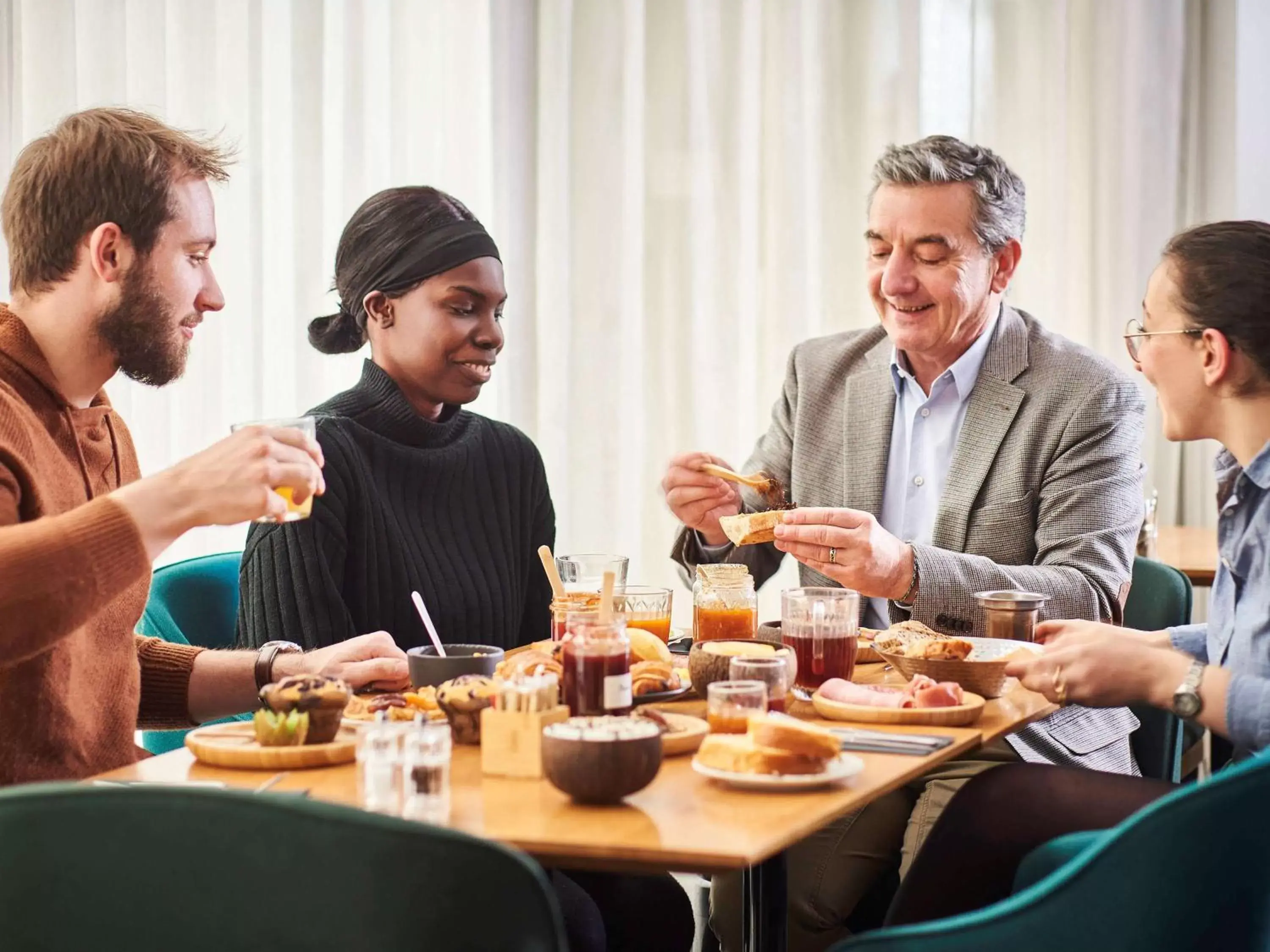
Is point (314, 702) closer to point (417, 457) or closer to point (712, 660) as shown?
point (712, 660)

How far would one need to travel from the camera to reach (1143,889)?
1.36 m

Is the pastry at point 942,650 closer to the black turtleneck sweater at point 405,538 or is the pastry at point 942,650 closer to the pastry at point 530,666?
the pastry at point 530,666

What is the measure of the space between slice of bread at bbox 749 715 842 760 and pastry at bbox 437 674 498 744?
0.37 metres

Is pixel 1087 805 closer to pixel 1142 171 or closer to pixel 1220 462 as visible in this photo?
pixel 1220 462

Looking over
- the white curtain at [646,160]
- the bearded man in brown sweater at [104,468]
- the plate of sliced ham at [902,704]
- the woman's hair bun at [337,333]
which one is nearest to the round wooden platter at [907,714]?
the plate of sliced ham at [902,704]

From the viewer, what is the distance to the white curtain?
4.09 meters

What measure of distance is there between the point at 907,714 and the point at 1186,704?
0.35m

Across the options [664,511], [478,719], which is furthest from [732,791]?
[664,511]

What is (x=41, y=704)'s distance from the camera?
1.74 meters

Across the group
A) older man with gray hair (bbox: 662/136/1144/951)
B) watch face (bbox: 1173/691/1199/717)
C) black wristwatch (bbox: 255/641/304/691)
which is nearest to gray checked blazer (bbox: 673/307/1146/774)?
older man with gray hair (bbox: 662/136/1144/951)

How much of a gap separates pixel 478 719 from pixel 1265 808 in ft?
2.89

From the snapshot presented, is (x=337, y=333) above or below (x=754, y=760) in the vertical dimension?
above

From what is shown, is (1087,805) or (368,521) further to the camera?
(368,521)

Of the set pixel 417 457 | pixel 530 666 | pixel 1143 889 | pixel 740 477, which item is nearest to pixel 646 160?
pixel 417 457
